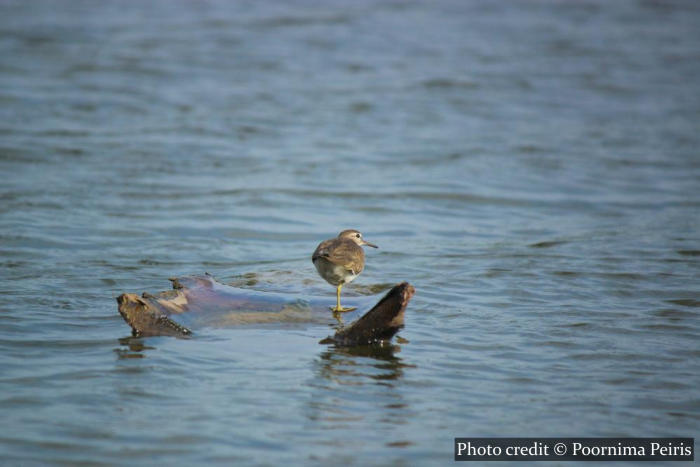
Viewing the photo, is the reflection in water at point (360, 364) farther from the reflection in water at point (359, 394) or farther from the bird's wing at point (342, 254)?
the bird's wing at point (342, 254)

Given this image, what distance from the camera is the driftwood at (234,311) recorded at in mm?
6465

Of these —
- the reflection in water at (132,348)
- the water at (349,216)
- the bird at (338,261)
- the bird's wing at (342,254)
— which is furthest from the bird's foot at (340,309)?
the reflection in water at (132,348)

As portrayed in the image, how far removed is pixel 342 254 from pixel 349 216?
4.37 metres

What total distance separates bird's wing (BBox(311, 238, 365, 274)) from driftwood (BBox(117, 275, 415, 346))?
1.12ft

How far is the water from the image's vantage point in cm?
552

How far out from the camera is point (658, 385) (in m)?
6.11

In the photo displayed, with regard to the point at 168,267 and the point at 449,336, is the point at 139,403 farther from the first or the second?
the point at 168,267

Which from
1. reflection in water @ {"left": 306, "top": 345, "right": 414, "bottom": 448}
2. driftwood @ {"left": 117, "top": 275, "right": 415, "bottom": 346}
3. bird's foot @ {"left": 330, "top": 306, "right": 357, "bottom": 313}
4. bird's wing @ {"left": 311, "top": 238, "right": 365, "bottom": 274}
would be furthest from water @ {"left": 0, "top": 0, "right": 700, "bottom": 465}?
bird's wing @ {"left": 311, "top": 238, "right": 365, "bottom": 274}

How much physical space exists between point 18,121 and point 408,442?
42.7ft

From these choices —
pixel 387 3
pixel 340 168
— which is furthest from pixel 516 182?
pixel 387 3

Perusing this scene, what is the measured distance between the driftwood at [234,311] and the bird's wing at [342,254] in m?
0.34

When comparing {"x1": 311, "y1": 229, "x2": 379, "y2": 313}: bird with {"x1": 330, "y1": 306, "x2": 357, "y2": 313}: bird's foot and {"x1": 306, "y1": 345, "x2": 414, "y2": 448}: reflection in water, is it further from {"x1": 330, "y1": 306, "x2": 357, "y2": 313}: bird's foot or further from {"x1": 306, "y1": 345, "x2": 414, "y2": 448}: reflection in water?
{"x1": 306, "y1": 345, "x2": 414, "y2": 448}: reflection in water

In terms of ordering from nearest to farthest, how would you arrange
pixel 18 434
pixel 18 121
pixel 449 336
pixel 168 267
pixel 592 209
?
pixel 18 434, pixel 449 336, pixel 168 267, pixel 592 209, pixel 18 121

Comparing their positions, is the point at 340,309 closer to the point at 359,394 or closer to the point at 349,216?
the point at 359,394
